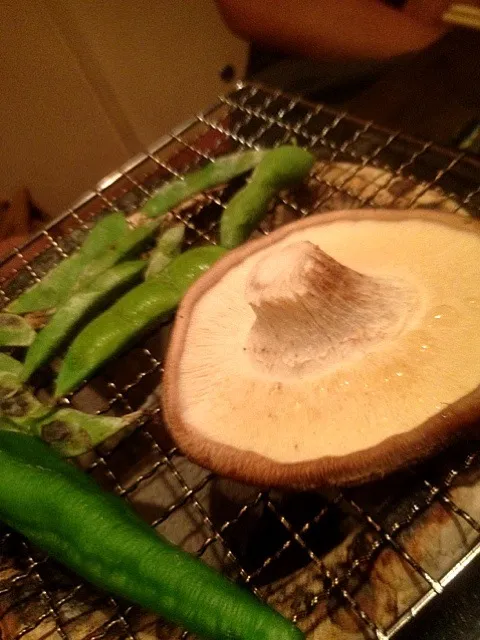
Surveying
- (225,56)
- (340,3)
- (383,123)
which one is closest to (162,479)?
(383,123)

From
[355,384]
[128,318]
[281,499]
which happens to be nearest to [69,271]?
[128,318]

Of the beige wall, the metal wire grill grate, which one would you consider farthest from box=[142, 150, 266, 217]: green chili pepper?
the beige wall

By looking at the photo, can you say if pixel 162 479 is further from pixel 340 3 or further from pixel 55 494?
pixel 340 3

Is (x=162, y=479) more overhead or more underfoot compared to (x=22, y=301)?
more underfoot

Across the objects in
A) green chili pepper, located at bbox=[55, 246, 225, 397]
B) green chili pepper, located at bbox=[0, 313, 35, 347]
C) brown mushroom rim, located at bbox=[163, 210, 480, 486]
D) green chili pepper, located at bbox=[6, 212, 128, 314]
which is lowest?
brown mushroom rim, located at bbox=[163, 210, 480, 486]

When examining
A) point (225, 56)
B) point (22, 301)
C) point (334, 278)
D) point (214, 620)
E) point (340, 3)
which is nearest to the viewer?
point (214, 620)

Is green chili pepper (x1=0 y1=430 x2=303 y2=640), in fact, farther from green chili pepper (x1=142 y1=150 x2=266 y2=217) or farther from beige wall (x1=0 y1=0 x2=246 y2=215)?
beige wall (x1=0 y1=0 x2=246 y2=215)
